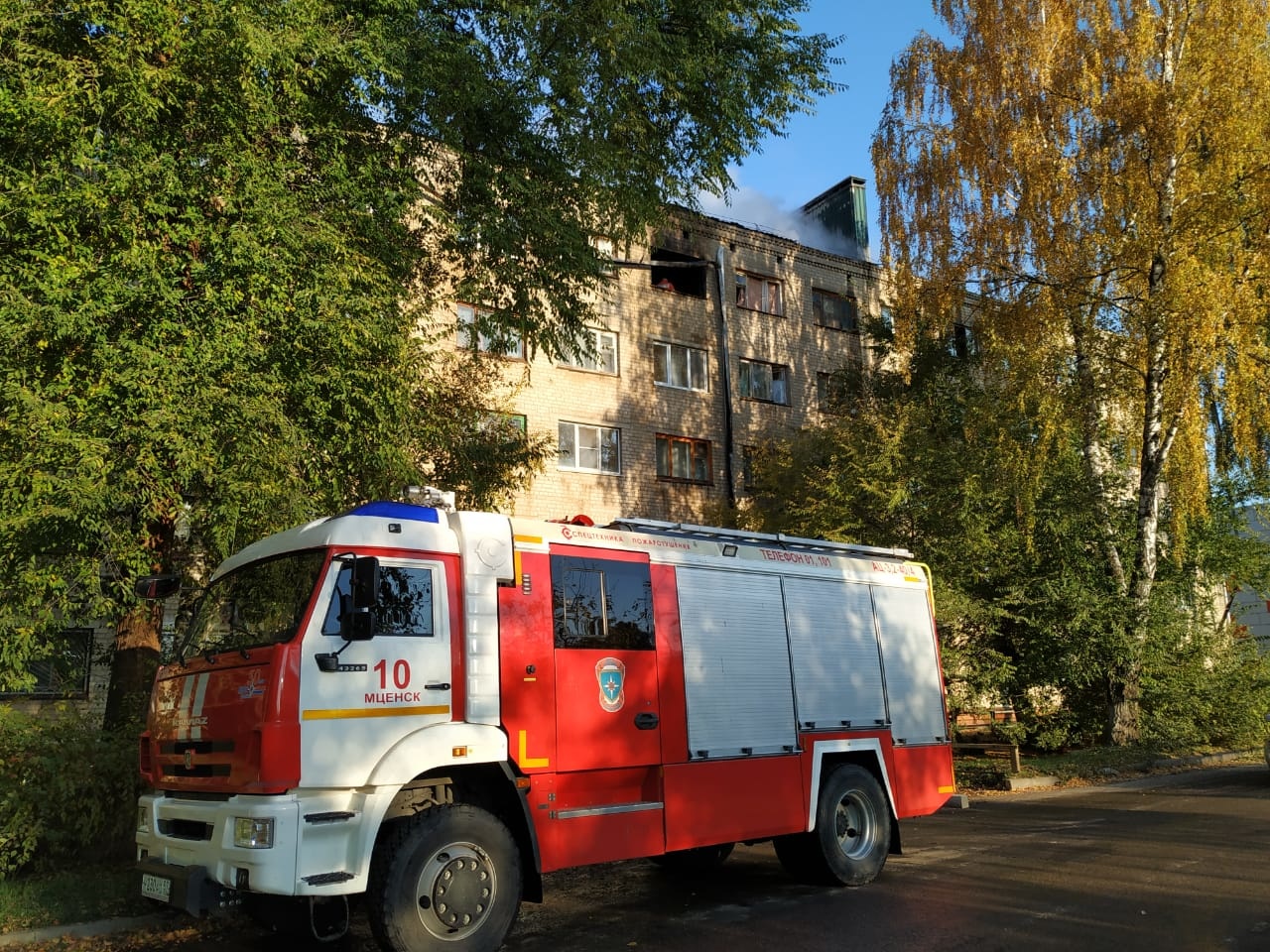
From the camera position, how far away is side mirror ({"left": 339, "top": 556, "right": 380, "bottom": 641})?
6.05 metres

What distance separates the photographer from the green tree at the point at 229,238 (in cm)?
809

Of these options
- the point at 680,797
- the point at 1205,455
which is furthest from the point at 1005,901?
the point at 1205,455

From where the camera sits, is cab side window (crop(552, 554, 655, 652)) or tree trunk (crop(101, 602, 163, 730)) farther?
tree trunk (crop(101, 602, 163, 730))

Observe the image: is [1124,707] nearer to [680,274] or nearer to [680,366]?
[680,366]

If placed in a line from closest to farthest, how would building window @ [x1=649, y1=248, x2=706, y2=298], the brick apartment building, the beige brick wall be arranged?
the beige brick wall
the brick apartment building
building window @ [x1=649, y1=248, x2=706, y2=298]

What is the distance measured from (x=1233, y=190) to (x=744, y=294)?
13.0 metres

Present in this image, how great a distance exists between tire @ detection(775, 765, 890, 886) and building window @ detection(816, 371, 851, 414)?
17.6m

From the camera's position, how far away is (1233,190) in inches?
715

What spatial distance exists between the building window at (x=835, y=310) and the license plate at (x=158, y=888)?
2612 centimetres

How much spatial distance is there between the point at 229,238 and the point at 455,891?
5990 millimetres

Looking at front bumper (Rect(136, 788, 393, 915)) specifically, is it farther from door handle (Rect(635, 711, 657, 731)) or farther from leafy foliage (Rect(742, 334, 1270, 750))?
leafy foliage (Rect(742, 334, 1270, 750))

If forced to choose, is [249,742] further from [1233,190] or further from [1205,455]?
[1233,190]

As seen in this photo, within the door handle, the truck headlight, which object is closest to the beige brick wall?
the door handle

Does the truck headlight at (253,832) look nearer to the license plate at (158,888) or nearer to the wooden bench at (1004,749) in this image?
the license plate at (158,888)
